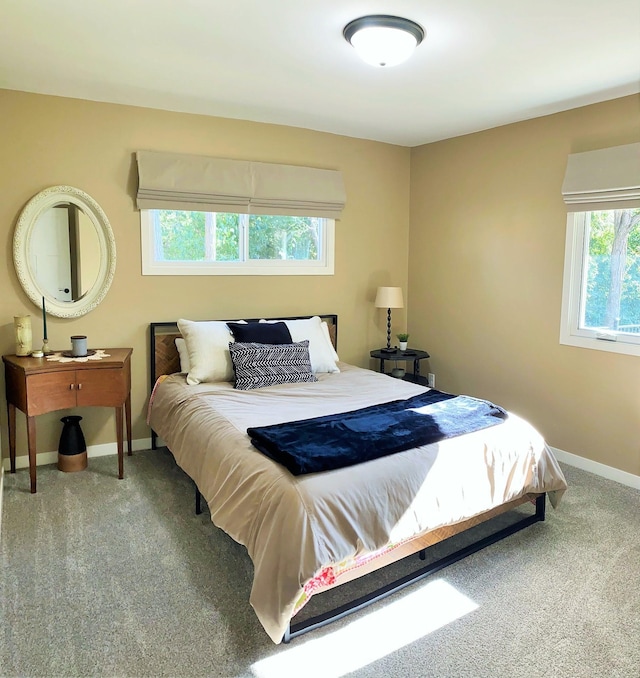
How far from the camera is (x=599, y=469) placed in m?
3.58

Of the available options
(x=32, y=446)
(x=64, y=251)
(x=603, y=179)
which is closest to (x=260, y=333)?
(x=64, y=251)

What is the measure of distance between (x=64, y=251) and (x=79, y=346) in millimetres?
694

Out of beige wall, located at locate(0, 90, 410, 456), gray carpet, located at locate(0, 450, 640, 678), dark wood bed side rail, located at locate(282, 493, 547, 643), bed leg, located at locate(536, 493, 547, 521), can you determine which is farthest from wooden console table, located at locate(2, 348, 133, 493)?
bed leg, located at locate(536, 493, 547, 521)

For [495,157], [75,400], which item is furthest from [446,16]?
[75,400]

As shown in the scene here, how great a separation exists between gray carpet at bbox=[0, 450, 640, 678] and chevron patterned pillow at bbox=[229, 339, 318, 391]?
88 cm

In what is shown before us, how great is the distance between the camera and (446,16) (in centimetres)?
226

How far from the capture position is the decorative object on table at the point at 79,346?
11.1 ft

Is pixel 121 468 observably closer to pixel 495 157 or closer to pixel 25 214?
pixel 25 214

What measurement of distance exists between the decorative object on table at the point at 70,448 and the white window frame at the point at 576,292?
333 centimetres

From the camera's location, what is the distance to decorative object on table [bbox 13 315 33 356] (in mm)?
3307

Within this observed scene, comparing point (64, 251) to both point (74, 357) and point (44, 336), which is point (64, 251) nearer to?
point (44, 336)

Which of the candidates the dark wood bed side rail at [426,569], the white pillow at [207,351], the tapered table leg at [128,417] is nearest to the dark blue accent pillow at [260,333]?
the white pillow at [207,351]

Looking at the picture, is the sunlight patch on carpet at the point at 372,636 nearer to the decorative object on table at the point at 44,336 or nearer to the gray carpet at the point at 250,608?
the gray carpet at the point at 250,608

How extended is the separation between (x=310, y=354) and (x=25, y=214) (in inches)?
81.3
